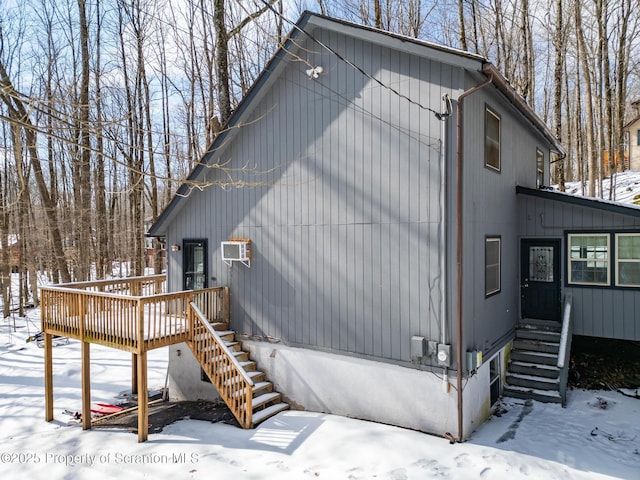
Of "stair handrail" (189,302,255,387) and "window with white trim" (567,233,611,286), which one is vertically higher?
"window with white trim" (567,233,611,286)

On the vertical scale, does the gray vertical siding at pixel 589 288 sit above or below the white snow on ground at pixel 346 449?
Result: above

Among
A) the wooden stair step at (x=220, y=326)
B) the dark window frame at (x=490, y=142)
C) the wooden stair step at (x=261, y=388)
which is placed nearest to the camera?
the dark window frame at (x=490, y=142)

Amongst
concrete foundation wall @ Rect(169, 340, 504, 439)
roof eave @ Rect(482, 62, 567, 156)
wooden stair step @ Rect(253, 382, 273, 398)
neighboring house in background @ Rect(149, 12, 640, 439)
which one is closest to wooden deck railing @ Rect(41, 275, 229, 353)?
neighboring house in background @ Rect(149, 12, 640, 439)

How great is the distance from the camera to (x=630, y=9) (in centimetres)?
1825

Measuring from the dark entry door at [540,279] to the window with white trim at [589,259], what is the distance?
262 mm

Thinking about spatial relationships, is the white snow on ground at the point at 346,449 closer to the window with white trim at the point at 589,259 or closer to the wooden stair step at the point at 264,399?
the wooden stair step at the point at 264,399

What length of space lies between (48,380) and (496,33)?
1839 cm

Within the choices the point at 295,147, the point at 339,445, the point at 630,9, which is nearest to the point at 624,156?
the point at 630,9

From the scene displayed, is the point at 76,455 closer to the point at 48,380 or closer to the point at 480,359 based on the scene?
the point at 48,380

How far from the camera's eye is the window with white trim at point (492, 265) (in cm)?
720

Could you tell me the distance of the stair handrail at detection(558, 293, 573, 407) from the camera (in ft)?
23.5

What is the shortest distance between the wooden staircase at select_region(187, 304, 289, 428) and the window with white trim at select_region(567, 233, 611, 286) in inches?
247

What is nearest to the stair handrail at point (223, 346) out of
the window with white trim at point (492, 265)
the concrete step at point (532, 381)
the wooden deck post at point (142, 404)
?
the wooden deck post at point (142, 404)

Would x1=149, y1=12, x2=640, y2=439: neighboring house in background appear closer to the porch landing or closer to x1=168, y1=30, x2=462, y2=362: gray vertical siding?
x1=168, y1=30, x2=462, y2=362: gray vertical siding
